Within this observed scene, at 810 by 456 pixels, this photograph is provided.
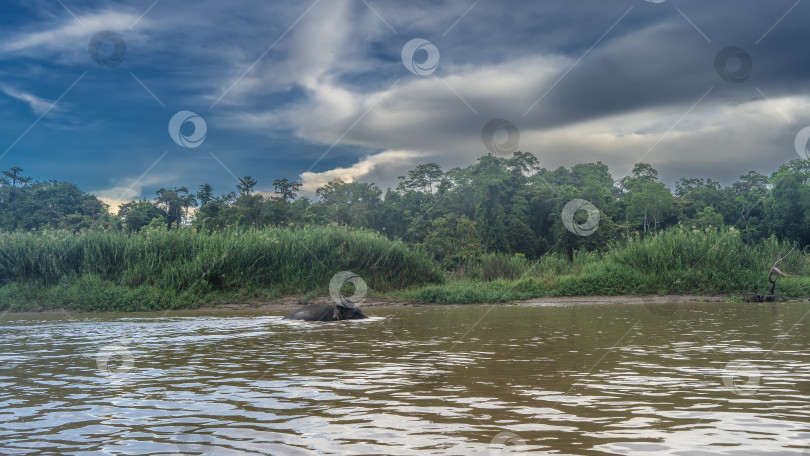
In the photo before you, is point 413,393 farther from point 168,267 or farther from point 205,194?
point 205,194

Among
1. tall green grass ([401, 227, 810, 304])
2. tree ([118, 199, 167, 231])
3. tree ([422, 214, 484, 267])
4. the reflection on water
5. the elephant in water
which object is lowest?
the reflection on water

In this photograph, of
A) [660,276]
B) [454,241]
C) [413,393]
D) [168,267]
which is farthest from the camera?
[454,241]

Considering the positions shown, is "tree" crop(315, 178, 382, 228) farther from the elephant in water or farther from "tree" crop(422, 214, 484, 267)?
the elephant in water

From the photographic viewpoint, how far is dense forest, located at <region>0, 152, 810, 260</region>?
143 feet

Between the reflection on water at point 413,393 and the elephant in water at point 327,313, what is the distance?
3.79 m

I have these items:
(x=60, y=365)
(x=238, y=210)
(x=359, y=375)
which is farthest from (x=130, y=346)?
(x=238, y=210)

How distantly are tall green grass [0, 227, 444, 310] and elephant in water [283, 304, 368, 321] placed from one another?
681 cm

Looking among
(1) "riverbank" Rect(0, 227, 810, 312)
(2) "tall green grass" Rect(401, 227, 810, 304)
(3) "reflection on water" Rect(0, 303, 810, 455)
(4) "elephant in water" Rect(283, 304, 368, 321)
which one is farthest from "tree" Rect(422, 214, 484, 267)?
(3) "reflection on water" Rect(0, 303, 810, 455)

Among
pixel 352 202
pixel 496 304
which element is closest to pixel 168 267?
pixel 496 304

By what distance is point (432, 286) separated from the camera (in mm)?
23906

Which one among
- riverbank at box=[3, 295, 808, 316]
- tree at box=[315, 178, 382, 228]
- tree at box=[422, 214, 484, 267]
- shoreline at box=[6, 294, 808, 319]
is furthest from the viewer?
tree at box=[315, 178, 382, 228]

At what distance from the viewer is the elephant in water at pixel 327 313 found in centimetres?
1577

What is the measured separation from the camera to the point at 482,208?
45.3 metres

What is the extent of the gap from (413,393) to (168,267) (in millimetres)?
18535
